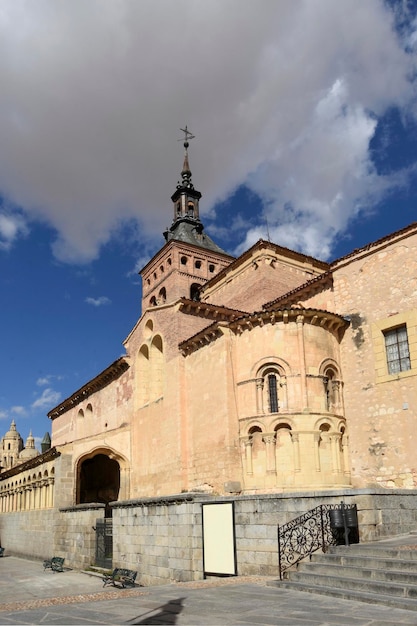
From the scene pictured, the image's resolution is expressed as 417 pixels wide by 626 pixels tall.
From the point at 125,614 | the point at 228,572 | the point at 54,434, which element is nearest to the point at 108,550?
the point at 228,572

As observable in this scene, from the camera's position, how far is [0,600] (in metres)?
14.1

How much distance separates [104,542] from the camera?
65.5ft

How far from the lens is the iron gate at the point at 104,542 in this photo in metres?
19.5

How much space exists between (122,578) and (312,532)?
7894mm

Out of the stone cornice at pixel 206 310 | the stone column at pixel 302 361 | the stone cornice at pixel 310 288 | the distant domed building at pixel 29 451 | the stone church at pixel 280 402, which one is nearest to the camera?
the stone church at pixel 280 402

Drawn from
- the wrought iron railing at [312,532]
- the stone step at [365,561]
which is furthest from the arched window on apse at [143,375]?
the stone step at [365,561]

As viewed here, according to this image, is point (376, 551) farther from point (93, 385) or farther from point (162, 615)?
point (93, 385)

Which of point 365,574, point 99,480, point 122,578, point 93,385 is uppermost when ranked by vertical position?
→ point 93,385

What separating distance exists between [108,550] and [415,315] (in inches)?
550

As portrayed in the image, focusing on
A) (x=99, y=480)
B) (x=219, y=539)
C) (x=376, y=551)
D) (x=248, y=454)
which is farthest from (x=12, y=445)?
(x=376, y=551)

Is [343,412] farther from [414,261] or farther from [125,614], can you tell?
[125,614]

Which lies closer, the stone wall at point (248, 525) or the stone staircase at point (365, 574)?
the stone staircase at point (365, 574)

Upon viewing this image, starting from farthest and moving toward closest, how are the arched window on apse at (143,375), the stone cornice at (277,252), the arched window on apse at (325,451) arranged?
the stone cornice at (277,252) < the arched window on apse at (143,375) < the arched window on apse at (325,451)

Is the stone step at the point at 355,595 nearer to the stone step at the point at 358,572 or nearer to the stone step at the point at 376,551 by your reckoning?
the stone step at the point at 358,572
